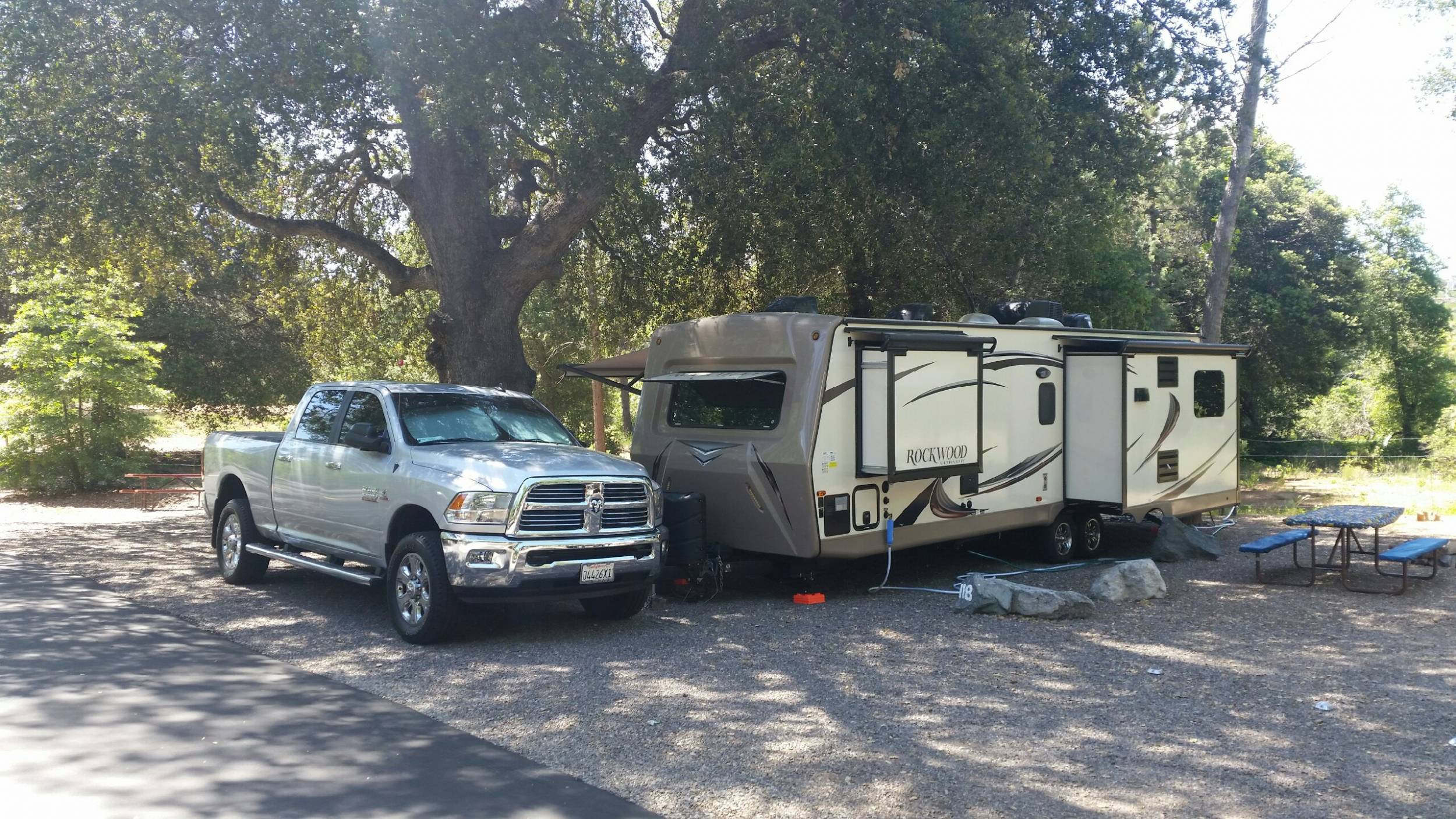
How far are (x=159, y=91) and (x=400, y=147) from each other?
5.23m

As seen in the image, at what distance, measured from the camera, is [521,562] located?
7879mm

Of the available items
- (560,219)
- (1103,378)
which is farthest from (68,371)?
(1103,378)

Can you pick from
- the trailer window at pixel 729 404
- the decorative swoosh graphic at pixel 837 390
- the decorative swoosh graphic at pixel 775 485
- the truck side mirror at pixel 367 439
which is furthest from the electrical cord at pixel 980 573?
the truck side mirror at pixel 367 439

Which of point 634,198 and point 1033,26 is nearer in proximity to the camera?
point 1033,26

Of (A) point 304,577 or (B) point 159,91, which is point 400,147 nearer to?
(B) point 159,91

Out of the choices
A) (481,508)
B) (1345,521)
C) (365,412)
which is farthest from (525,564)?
(1345,521)

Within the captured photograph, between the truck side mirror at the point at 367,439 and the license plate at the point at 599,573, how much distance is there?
203cm

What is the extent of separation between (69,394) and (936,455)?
16626mm

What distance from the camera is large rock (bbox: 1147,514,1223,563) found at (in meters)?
12.3

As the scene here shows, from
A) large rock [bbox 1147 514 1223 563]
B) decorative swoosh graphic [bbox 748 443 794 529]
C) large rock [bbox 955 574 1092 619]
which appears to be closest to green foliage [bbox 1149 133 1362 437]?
large rock [bbox 1147 514 1223 563]

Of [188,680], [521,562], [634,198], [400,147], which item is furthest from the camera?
[400,147]

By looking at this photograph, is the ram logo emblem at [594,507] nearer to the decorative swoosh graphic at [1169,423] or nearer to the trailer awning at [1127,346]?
the trailer awning at [1127,346]

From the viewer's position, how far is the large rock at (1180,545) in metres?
12.3

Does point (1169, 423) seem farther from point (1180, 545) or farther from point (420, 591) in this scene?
point (420, 591)
